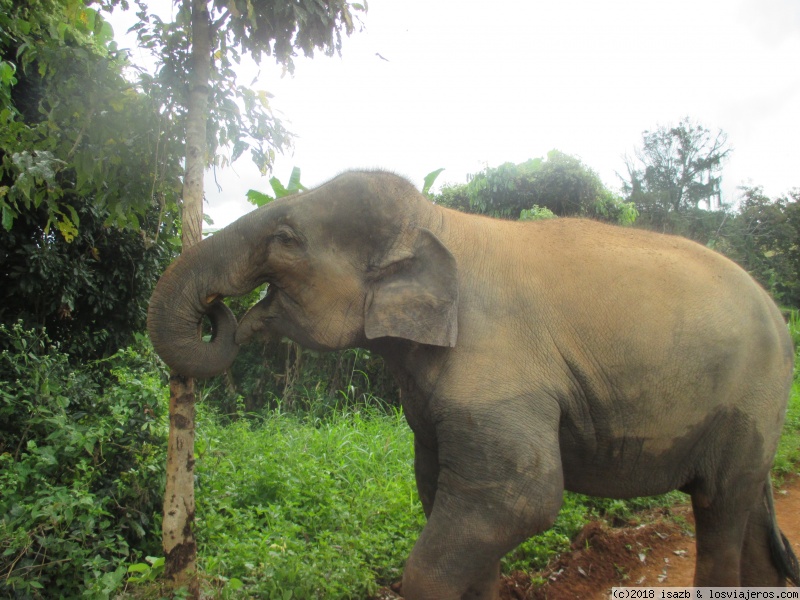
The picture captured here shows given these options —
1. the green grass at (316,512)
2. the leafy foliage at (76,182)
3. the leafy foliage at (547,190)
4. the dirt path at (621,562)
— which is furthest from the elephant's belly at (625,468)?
the leafy foliage at (547,190)

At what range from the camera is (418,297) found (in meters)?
2.80

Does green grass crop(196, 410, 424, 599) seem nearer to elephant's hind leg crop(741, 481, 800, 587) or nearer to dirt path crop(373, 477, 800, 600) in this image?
dirt path crop(373, 477, 800, 600)

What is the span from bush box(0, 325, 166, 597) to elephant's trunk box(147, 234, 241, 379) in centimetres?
115

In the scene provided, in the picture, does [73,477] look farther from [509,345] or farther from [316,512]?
[509,345]

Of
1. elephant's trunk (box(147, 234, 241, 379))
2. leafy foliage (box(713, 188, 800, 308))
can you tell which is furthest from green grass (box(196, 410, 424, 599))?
leafy foliage (box(713, 188, 800, 308))

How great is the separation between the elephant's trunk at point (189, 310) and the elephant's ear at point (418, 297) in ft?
2.31

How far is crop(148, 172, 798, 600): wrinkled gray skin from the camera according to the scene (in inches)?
104

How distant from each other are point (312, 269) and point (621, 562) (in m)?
3.48

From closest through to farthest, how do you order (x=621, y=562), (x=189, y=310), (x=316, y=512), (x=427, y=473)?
(x=189, y=310) < (x=427, y=473) < (x=316, y=512) < (x=621, y=562)

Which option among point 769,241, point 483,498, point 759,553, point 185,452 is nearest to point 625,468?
point 483,498

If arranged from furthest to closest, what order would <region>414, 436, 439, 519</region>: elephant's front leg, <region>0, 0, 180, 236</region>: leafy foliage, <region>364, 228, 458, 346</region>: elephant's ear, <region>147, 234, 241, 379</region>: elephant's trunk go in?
<region>0, 0, 180, 236</region>: leafy foliage < <region>414, 436, 439, 519</region>: elephant's front leg < <region>147, 234, 241, 379</region>: elephant's trunk < <region>364, 228, 458, 346</region>: elephant's ear

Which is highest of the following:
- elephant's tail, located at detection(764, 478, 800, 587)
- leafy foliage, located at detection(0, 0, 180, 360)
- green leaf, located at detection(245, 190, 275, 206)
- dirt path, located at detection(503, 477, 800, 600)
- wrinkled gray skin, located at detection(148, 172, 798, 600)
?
green leaf, located at detection(245, 190, 275, 206)

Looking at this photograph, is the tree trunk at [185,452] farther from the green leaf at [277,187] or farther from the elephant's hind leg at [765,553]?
the green leaf at [277,187]

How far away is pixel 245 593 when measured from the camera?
3.38m
